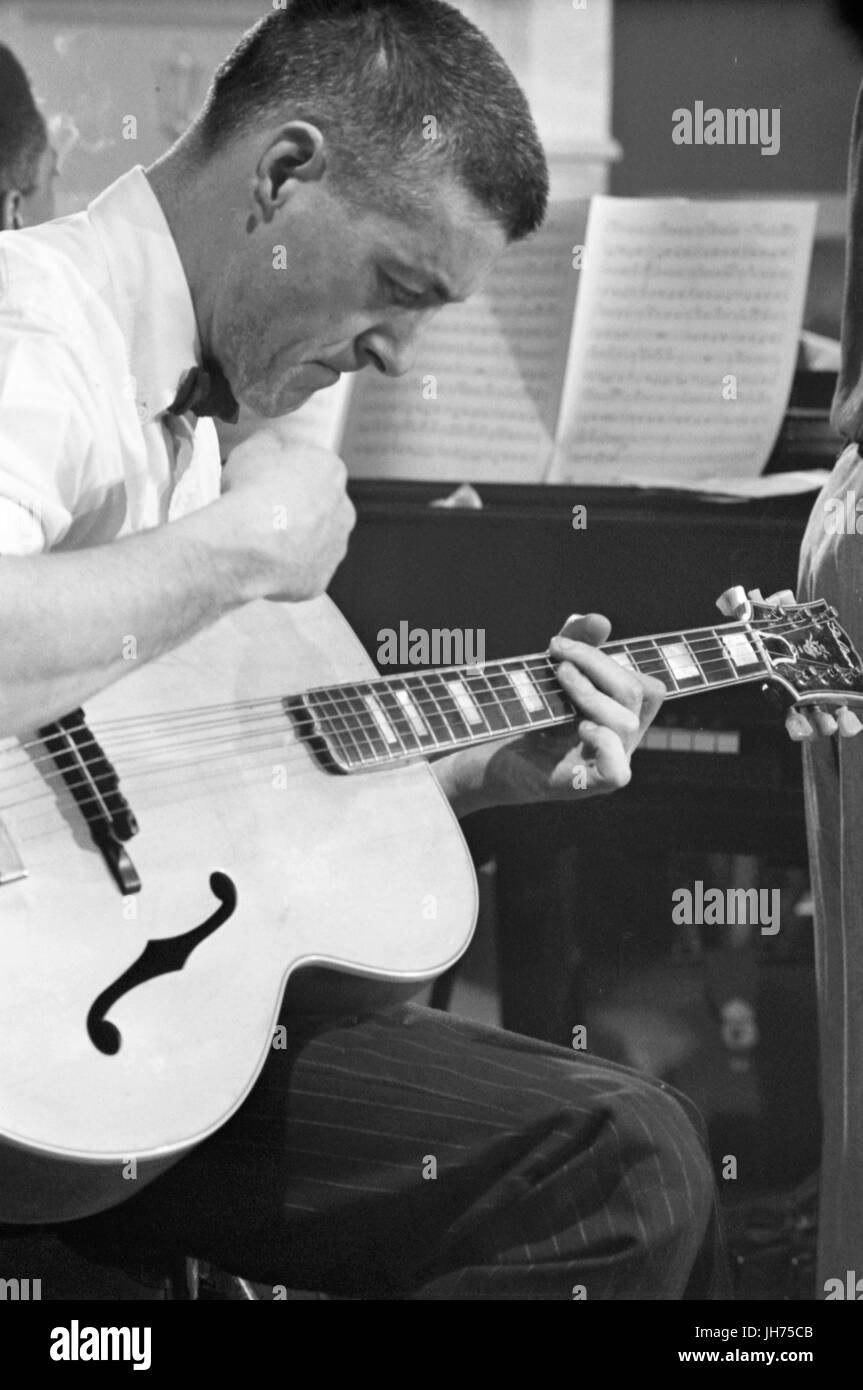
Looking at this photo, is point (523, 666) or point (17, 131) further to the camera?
point (17, 131)

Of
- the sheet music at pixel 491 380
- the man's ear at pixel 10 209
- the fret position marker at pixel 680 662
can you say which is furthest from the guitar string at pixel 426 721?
the man's ear at pixel 10 209

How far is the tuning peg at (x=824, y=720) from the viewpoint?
149 cm

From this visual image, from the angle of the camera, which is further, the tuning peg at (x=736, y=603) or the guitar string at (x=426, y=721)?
the tuning peg at (x=736, y=603)

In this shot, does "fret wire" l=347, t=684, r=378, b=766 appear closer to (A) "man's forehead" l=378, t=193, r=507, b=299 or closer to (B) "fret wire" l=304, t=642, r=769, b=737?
(B) "fret wire" l=304, t=642, r=769, b=737

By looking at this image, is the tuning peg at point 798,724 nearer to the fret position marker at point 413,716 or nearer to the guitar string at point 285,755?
the guitar string at point 285,755

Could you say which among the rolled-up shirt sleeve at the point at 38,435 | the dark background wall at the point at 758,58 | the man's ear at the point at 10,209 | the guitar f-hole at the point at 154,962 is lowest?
the guitar f-hole at the point at 154,962

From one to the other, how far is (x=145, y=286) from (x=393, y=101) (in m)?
0.25

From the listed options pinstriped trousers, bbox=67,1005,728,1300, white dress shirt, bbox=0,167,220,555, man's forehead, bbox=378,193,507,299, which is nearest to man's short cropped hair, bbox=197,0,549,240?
man's forehead, bbox=378,193,507,299

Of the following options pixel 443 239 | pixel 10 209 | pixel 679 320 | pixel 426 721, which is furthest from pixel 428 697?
pixel 10 209

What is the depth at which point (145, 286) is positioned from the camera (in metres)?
1.26

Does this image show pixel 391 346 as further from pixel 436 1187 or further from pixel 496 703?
pixel 436 1187

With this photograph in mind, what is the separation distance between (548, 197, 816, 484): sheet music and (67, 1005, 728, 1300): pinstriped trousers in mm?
769

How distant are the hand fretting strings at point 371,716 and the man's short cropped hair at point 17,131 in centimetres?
Result: 76
